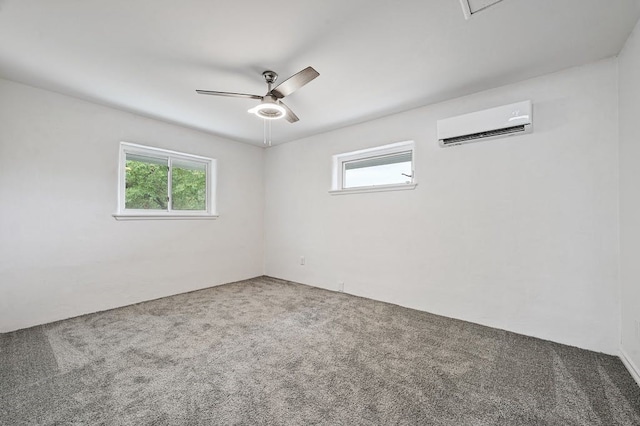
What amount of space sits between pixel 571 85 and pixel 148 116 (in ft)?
14.4

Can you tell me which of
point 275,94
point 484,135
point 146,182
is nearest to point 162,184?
point 146,182

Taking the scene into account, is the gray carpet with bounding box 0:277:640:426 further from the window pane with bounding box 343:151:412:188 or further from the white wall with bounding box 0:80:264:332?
the window pane with bounding box 343:151:412:188

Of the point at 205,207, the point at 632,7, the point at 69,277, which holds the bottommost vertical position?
the point at 69,277

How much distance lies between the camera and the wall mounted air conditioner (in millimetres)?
2316

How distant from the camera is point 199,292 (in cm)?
370

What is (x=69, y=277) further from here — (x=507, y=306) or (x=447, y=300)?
(x=507, y=306)

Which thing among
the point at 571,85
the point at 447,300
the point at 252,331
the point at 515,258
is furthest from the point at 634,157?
the point at 252,331

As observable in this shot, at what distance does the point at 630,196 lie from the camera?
183 cm

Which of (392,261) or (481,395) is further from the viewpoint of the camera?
(392,261)

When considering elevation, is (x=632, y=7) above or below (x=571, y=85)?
above

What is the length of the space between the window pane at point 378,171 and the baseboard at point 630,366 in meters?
2.21

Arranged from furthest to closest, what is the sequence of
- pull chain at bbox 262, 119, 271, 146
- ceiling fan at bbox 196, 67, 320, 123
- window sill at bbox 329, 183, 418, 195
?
1. pull chain at bbox 262, 119, 271, 146
2. window sill at bbox 329, 183, 418, 195
3. ceiling fan at bbox 196, 67, 320, 123

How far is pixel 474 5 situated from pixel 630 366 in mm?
2568

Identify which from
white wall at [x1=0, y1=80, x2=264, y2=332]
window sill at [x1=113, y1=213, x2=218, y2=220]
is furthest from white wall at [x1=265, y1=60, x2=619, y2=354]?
white wall at [x1=0, y1=80, x2=264, y2=332]
